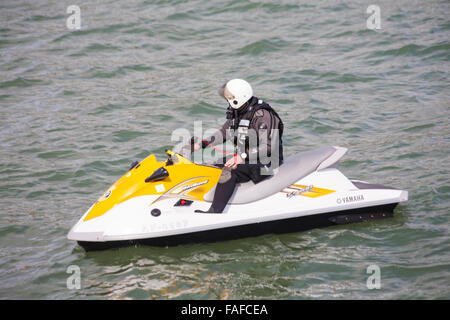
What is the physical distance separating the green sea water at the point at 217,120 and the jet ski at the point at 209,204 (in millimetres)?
178

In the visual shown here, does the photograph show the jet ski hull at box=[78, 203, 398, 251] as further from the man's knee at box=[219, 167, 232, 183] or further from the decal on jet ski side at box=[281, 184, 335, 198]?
the man's knee at box=[219, 167, 232, 183]

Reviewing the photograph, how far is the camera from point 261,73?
41.4 ft

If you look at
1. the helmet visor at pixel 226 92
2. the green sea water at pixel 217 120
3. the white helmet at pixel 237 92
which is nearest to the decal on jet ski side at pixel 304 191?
the green sea water at pixel 217 120

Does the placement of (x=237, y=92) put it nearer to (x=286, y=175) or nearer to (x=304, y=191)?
(x=286, y=175)

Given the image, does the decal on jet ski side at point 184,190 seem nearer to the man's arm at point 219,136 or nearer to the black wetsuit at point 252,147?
the black wetsuit at point 252,147

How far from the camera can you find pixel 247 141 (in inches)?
267

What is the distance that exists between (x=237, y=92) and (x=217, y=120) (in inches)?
171

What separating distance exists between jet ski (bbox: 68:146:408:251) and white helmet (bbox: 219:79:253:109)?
89 centimetres

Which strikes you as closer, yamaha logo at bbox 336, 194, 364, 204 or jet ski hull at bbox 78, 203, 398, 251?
jet ski hull at bbox 78, 203, 398, 251

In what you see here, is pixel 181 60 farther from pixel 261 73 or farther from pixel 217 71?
pixel 261 73

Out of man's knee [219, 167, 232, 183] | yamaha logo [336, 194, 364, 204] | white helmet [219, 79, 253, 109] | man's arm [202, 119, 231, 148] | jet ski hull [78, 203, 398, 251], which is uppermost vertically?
white helmet [219, 79, 253, 109]

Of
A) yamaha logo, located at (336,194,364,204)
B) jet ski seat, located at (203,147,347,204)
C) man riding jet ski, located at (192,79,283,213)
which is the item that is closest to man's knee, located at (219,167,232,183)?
man riding jet ski, located at (192,79,283,213)

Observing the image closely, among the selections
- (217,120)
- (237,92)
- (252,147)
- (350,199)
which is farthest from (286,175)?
(217,120)

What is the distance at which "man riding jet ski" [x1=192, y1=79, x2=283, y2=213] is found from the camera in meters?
6.62
